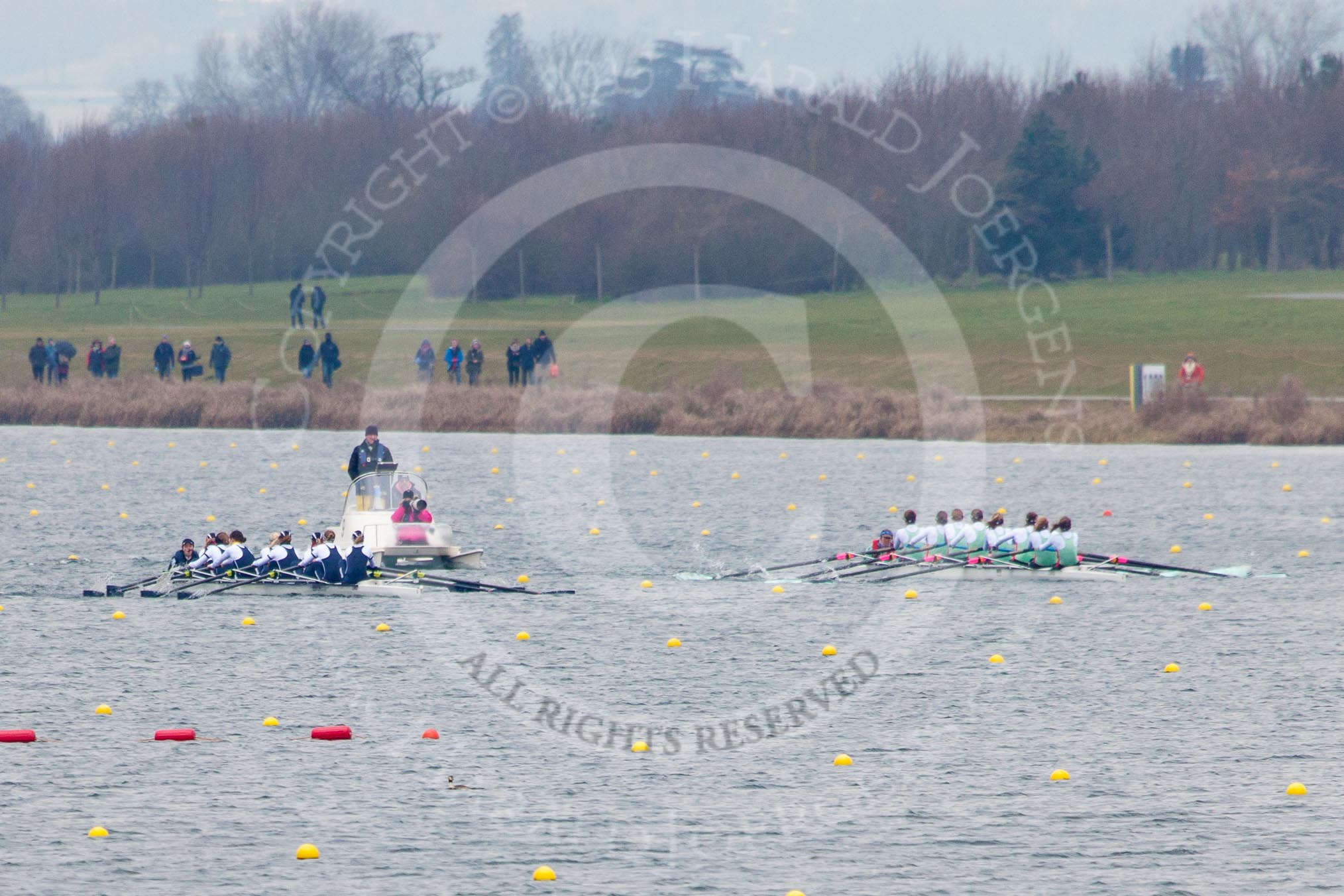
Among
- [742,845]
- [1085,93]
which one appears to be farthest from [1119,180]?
[742,845]

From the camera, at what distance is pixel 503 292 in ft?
261

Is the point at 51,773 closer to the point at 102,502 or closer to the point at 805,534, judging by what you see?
the point at 805,534

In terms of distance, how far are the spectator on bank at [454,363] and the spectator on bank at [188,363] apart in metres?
8.25

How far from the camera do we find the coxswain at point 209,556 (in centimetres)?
2755

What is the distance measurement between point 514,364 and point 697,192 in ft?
84.2

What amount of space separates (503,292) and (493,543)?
46954 mm

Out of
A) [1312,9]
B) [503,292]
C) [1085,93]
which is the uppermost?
[1312,9]

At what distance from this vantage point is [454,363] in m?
57.7

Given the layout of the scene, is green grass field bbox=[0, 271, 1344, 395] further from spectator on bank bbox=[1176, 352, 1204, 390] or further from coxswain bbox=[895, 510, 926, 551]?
coxswain bbox=[895, 510, 926, 551]

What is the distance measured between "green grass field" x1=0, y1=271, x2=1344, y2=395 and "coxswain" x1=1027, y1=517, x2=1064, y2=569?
27.0 m

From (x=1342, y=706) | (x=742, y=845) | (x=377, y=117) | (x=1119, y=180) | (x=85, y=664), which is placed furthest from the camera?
(x=377, y=117)

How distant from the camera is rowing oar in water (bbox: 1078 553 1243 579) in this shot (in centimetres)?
2853

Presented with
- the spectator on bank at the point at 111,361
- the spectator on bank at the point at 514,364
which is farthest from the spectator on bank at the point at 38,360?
the spectator on bank at the point at 514,364

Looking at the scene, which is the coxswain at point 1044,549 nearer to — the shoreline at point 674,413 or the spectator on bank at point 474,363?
the shoreline at point 674,413
